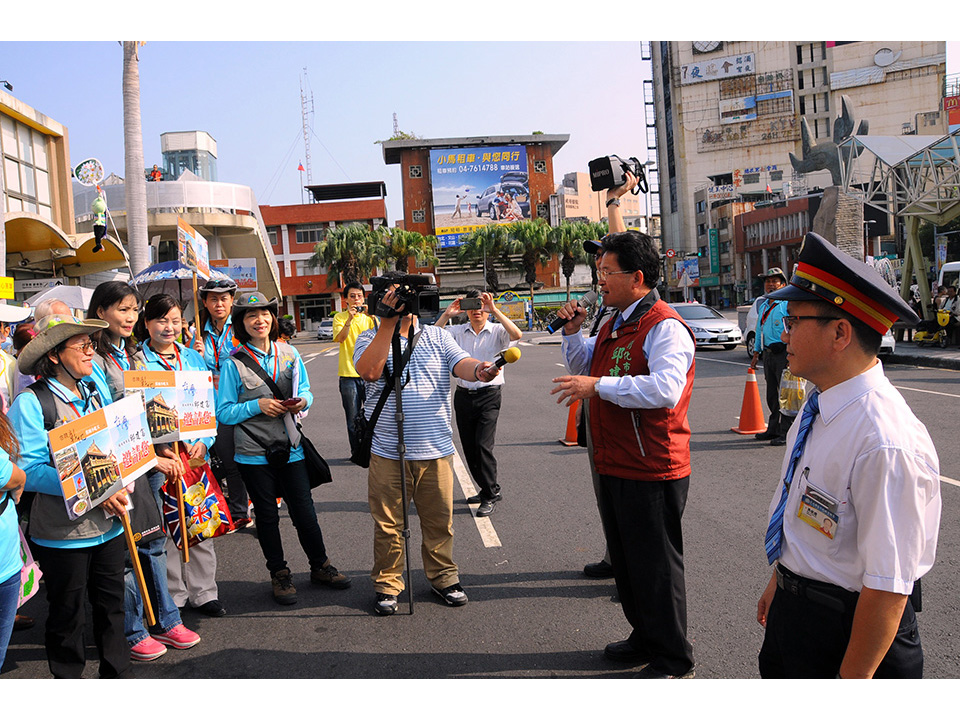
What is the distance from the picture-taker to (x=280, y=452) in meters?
4.54

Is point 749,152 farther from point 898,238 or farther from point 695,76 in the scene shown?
point 898,238

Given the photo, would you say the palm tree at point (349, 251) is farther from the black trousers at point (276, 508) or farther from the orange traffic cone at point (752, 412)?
the black trousers at point (276, 508)

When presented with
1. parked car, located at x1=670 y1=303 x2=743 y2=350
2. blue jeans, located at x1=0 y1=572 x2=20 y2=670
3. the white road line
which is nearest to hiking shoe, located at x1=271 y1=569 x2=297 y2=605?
the white road line

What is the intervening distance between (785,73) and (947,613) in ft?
308

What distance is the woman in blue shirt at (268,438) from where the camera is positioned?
177 inches

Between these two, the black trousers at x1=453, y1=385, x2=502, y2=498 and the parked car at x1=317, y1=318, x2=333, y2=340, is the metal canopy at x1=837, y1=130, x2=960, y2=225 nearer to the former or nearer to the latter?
the black trousers at x1=453, y1=385, x2=502, y2=498

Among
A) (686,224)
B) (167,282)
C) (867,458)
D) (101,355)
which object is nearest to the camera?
(867,458)

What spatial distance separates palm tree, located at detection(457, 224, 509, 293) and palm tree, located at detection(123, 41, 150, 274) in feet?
139

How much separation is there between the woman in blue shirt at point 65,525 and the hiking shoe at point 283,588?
3.80ft

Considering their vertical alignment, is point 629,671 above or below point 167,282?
below

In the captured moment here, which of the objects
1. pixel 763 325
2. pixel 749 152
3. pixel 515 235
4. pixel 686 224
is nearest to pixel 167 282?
pixel 763 325

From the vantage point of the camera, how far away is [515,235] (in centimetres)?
5772

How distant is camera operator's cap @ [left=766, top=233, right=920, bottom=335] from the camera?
192cm

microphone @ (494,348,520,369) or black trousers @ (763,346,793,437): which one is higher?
microphone @ (494,348,520,369)
